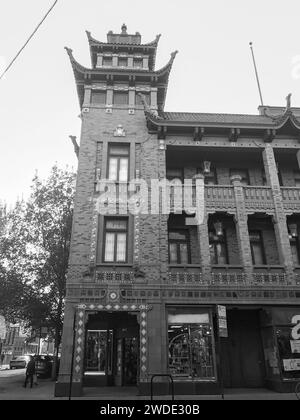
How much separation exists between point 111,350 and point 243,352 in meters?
6.63

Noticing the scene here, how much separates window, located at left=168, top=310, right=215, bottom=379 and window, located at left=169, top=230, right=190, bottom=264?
9.51 ft

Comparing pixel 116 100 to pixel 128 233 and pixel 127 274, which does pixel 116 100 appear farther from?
pixel 127 274

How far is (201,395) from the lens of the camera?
1433 cm

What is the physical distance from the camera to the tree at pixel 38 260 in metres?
26.3

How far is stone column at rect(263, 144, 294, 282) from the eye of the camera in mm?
17000

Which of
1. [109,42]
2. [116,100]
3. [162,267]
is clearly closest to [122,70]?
[116,100]

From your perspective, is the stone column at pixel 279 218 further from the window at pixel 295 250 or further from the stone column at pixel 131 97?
the stone column at pixel 131 97

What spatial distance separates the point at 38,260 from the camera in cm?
2744

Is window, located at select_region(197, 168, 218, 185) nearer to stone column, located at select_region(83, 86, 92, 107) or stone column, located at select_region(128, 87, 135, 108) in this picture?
stone column, located at select_region(128, 87, 135, 108)

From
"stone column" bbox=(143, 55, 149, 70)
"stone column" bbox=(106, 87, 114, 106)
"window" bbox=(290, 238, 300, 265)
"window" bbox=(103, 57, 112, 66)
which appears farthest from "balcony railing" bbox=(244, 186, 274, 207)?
"window" bbox=(103, 57, 112, 66)

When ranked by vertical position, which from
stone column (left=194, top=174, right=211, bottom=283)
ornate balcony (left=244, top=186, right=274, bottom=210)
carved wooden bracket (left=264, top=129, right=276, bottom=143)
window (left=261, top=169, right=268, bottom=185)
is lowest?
stone column (left=194, top=174, right=211, bottom=283)

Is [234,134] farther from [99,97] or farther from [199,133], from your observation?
[99,97]

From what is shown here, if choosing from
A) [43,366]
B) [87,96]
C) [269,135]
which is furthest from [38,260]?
[269,135]

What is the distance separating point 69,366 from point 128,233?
6412mm
